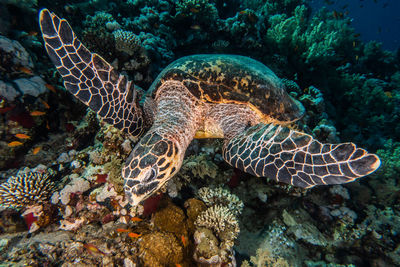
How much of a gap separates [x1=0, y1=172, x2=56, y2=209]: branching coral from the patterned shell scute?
2.48 meters

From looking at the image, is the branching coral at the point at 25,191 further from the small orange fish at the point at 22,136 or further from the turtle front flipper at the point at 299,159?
the turtle front flipper at the point at 299,159

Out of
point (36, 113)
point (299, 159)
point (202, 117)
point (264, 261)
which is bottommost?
point (264, 261)

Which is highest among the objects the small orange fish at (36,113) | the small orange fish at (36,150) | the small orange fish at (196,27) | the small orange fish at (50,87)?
the small orange fish at (196,27)

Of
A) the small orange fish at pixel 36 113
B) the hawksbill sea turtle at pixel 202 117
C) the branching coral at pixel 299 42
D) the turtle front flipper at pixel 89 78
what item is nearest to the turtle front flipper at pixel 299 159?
the hawksbill sea turtle at pixel 202 117

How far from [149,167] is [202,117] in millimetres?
1484

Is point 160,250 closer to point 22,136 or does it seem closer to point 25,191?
point 25,191

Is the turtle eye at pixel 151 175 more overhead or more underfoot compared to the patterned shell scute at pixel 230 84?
more underfoot

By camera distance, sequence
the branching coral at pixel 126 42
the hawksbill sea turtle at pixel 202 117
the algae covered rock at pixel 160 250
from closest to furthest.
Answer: the hawksbill sea turtle at pixel 202 117 < the algae covered rock at pixel 160 250 < the branching coral at pixel 126 42

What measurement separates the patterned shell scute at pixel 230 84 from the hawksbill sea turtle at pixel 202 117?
0.05 ft

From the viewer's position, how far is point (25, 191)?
8.63 ft

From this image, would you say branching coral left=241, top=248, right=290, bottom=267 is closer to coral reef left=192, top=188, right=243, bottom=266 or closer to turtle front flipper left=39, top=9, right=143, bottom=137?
coral reef left=192, top=188, right=243, bottom=266

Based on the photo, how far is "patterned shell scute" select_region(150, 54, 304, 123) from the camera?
302cm

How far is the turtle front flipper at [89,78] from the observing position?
7.63 feet

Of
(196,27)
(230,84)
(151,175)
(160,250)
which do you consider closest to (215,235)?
(160,250)
